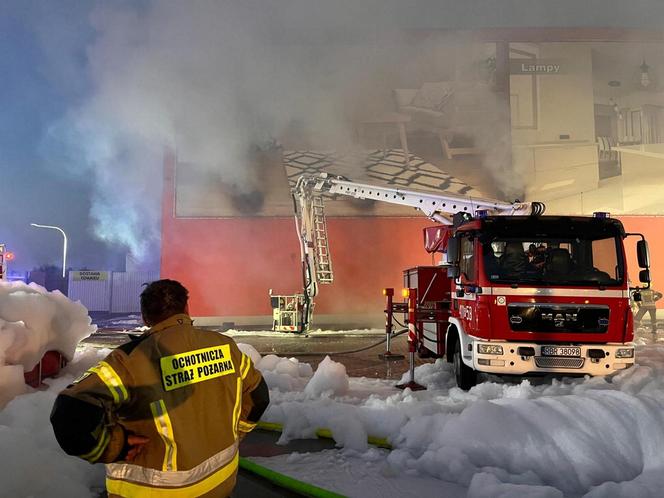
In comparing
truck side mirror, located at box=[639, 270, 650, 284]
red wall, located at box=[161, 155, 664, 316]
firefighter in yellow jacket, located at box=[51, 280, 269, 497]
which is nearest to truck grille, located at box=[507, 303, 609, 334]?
truck side mirror, located at box=[639, 270, 650, 284]

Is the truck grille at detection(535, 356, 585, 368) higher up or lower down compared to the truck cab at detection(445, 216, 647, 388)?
lower down

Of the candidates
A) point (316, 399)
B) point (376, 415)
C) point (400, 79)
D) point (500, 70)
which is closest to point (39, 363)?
point (316, 399)

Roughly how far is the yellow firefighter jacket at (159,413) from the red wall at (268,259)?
13.4 meters

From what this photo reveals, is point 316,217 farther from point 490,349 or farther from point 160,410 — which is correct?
point 160,410

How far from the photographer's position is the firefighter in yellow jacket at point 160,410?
1.15 metres

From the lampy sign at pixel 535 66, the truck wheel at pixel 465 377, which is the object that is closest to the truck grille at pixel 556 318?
the truck wheel at pixel 465 377

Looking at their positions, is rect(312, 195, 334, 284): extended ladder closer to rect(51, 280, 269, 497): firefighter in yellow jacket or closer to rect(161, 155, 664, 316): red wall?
rect(161, 155, 664, 316): red wall

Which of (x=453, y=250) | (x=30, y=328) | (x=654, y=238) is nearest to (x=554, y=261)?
(x=453, y=250)

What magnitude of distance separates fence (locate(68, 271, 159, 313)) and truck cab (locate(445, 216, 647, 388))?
1960 centimetres

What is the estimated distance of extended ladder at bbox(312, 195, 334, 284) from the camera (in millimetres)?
10680

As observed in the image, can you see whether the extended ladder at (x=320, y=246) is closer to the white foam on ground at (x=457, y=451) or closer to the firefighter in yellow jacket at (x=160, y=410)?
the white foam on ground at (x=457, y=451)

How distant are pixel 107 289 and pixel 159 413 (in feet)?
75.7

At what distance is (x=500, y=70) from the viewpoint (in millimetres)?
15133

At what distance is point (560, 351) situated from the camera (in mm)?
4496
